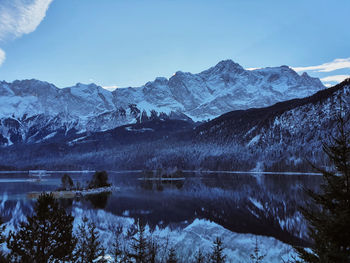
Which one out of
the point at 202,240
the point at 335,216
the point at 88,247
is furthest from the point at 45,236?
the point at 202,240

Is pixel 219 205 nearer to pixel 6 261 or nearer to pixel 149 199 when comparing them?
pixel 149 199

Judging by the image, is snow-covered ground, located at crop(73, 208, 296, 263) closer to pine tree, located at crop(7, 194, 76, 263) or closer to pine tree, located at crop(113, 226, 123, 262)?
pine tree, located at crop(113, 226, 123, 262)

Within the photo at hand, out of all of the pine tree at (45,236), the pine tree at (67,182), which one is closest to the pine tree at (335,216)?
the pine tree at (45,236)

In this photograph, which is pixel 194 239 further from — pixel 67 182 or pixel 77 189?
pixel 67 182

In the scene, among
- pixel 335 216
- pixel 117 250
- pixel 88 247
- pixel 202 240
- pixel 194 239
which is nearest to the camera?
pixel 335 216

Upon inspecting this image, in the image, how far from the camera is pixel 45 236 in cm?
A: 1866

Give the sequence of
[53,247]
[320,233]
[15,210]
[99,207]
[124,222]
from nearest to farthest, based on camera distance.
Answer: [320,233], [53,247], [124,222], [15,210], [99,207]

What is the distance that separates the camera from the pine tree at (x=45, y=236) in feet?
59.5

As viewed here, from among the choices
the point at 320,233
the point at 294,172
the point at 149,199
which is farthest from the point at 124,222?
the point at 294,172

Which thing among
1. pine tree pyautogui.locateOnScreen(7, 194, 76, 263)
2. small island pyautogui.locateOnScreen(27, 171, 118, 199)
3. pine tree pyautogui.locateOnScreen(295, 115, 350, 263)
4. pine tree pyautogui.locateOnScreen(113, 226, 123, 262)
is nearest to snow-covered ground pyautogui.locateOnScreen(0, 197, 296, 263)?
pine tree pyautogui.locateOnScreen(113, 226, 123, 262)

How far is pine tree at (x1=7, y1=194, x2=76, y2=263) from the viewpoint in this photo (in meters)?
18.1

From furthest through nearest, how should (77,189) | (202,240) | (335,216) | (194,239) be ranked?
(77,189)
(194,239)
(202,240)
(335,216)

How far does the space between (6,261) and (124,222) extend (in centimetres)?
3693

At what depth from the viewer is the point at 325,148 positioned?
46.6ft
